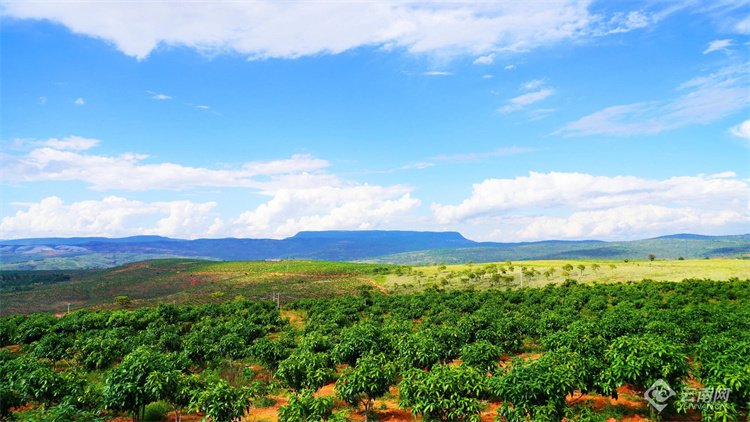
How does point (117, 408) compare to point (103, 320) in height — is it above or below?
above

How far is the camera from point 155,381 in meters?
16.0

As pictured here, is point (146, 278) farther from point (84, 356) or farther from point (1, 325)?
point (84, 356)

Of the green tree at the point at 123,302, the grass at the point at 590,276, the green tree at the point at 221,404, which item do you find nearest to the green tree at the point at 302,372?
the green tree at the point at 221,404

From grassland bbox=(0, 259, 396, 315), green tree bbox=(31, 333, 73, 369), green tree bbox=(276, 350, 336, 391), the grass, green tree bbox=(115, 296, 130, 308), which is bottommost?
grassland bbox=(0, 259, 396, 315)

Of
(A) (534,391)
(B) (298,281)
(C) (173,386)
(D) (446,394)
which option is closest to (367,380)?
(D) (446,394)

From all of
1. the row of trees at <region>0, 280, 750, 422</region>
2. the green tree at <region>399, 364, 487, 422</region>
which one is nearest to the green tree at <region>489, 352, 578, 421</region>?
the row of trees at <region>0, 280, 750, 422</region>

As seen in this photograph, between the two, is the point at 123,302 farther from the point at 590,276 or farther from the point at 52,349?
the point at 590,276

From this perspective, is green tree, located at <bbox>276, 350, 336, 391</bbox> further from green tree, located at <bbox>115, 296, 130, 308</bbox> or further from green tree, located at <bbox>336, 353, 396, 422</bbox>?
green tree, located at <bbox>115, 296, 130, 308</bbox>

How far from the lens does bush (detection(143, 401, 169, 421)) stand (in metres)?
21.1

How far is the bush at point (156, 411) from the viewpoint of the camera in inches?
830

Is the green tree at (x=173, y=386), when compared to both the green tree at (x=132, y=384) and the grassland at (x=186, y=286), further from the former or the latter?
the grassland at (x=186, y=286)

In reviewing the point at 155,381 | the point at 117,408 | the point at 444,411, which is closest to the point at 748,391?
the point at 444,411

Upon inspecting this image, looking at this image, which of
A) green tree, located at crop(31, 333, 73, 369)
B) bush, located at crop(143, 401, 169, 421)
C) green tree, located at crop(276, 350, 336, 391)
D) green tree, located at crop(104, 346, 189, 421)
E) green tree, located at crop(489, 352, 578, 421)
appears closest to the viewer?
green tree, located at crop(489, 352, 578, 421)

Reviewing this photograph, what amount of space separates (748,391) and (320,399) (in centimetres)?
1719
